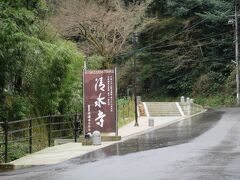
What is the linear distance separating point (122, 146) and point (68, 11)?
2603 cm

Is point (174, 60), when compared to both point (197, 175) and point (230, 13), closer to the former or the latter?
point (230, 13)

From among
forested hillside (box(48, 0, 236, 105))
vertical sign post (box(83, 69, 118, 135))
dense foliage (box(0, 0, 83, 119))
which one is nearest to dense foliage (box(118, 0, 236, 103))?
forested hillside (box(48, 0, 236, 105))

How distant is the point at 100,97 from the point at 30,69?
10.5ft

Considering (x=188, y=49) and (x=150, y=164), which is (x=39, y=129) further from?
(x=188, y=49)

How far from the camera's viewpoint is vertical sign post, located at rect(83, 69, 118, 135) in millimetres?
19453

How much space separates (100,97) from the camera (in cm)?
1950

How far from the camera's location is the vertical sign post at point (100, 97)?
1945 centimetres

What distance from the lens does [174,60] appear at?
191 ft

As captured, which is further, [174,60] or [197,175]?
[174,60]

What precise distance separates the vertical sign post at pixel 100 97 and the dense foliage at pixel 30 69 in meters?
2.21

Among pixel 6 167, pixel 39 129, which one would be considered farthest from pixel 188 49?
pixel 6 167

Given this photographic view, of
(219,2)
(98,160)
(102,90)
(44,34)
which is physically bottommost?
(98,160)

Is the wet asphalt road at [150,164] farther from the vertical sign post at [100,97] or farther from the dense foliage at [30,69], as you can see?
the dense foliage at [30,69]

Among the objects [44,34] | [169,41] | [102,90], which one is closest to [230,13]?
[169,41]
